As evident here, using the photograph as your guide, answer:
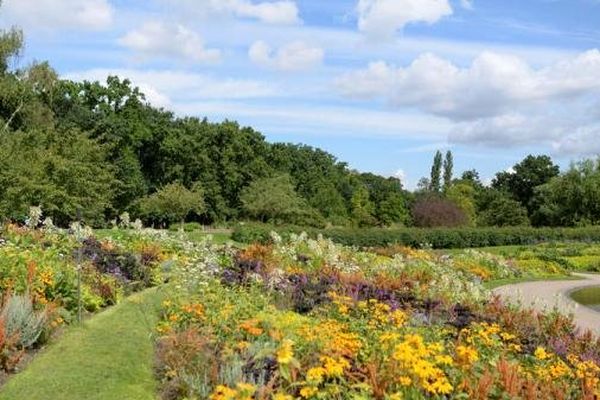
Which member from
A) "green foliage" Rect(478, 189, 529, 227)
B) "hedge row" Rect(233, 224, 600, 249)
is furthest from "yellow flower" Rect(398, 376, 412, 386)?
"green foliage" Rect(478, 189, 529, 227)

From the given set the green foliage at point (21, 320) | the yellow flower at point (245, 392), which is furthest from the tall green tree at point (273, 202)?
the yellow flower at point (245, 392)

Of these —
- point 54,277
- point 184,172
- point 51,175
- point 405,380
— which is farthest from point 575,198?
point 405,380

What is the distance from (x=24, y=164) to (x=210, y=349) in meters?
22.2

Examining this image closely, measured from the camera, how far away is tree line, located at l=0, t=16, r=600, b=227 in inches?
1261

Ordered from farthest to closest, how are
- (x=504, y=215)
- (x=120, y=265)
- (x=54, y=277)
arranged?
(x=504, y=215) < (x=120, y=265) < (x=54, y=277)

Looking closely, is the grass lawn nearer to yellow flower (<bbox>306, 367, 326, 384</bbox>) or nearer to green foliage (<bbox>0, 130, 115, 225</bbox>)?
yellow flower (<bbox>306, 367, 326, 384</bbox>)

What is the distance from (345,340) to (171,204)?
41.7 m

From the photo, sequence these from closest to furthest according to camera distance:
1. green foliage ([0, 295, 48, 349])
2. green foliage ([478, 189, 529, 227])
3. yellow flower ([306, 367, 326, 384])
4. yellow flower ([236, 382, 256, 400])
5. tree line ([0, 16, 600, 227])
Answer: yellow flower ([236, 382, 256, 400]) → yellow flower ([306, 367, 326, 384]) → green foliage ([0, 295, 48, 349]) → tree line ([0, 16, 600, 227]) → green foliage ([478, 189, 529, 227])

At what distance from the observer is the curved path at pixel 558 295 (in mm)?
12805

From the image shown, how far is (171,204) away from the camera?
4666cm

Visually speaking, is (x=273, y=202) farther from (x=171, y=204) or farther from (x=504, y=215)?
(x=504, y=215)

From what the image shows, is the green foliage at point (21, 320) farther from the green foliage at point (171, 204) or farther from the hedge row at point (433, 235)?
the green foliage at point (171, 204)

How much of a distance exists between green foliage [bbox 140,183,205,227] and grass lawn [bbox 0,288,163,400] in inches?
1506

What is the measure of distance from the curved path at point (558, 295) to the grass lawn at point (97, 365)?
260 inches
